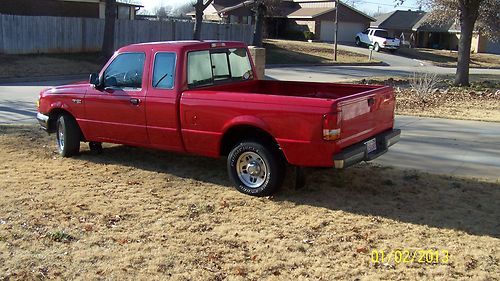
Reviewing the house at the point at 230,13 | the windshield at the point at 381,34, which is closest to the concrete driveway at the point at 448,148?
the windshield at the point at 381,34

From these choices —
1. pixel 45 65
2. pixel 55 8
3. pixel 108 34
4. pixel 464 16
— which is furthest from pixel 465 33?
pixel 55 8

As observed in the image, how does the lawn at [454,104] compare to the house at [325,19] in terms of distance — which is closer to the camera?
the lawn at [454,104]

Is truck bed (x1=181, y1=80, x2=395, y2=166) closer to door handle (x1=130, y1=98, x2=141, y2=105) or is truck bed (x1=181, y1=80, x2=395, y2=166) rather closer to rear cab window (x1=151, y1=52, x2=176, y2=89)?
rear cab window (x1=151, y1=52, x2=176, y2=89)

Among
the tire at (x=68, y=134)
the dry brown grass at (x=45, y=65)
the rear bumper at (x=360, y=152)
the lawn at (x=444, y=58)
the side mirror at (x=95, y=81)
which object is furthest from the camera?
Result: the lawn at (x=444, y=58)

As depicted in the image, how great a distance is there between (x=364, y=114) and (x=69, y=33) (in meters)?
26.0

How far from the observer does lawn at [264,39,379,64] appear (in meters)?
35.3

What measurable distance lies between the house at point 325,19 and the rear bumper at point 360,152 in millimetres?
51197

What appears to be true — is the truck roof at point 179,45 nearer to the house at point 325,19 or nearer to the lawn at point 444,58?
the lawn at point 444,58

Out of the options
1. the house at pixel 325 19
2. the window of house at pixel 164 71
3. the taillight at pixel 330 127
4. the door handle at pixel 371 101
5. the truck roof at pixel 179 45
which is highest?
the house at pixel 325 19

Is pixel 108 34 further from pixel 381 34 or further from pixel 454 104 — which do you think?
pixel 381 34

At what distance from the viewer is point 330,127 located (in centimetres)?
555

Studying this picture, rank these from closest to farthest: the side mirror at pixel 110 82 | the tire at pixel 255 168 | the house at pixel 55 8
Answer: the tire at pixel 255 168
the side mirror at pixel 110 82
the house at pixel 55 8

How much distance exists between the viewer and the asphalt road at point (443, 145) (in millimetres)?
7789

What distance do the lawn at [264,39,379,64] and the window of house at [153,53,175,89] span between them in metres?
26.7
